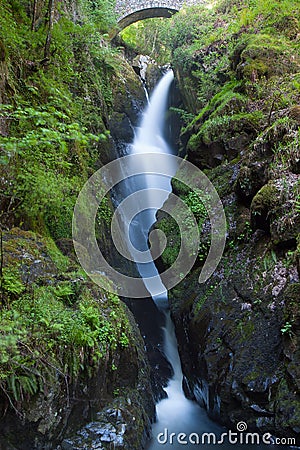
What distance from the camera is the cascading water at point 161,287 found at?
4.74 metres

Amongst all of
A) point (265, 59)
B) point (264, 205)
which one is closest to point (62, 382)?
point (264, 205)

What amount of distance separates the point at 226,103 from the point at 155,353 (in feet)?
17.3

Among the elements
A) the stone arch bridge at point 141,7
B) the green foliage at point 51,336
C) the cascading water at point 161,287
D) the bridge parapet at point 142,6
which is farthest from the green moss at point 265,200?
the bridge parapet at point 142,6

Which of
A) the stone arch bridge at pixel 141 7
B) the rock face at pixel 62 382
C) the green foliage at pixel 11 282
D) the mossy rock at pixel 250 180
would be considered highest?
the stone arch bridge at pixel 141 7

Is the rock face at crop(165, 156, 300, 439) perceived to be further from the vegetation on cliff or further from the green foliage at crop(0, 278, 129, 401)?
the green foliage at crop(0, 278, 129, 401)

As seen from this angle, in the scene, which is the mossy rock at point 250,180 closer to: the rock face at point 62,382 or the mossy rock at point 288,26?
the rock face at point 62,382

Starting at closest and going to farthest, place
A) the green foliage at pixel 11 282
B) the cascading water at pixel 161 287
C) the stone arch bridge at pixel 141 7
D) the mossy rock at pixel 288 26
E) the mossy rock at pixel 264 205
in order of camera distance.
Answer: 1. the green foliage at pixel 11 282
2. the cascading water at pixel 161 287
3. the mossy rock at pixel 264 205
4. the mossy rock at pixel 288 26
5. the stone arch bridge at pixel 141 7

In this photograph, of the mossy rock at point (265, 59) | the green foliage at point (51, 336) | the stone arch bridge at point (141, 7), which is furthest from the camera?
the stone arch bridge at point (141, 7)

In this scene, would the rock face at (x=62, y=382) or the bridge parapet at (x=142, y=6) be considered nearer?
the rock face at (x=62, y=382)

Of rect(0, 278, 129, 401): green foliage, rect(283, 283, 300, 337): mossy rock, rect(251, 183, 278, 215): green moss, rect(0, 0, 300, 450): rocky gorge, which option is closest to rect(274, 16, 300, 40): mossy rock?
rect(0, 0, 300, 450): rocky gorge

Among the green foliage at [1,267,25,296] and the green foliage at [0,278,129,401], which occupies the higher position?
the green foliage at [1,267,25,296]

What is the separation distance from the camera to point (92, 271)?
5.21m

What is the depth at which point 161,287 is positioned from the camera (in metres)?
8.43

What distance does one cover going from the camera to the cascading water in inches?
187
